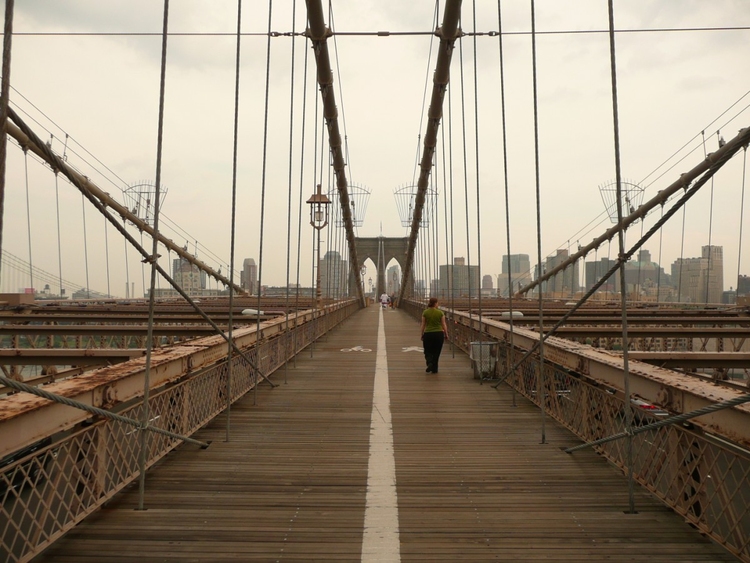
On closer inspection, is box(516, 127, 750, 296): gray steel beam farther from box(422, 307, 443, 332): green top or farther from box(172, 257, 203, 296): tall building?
Result: box(172, 257, 203, 296): tall building

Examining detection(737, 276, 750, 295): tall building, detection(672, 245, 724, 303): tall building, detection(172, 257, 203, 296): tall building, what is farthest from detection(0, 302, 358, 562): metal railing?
detection(172, 257, 203, 296): tall building

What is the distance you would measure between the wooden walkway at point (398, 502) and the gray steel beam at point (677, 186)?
1930 millimetres

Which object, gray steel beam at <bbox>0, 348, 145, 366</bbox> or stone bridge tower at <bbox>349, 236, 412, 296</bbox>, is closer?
gray steel beam at <bbox>0, 348, 145, 366</bbox>

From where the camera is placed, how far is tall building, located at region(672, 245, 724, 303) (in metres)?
24.2

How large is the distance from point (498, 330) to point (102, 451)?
7221mm

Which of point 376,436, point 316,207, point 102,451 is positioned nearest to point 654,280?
point 316,207

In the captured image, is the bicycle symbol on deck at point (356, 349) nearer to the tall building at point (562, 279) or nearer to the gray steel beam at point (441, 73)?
the gray steel beam at point (441, 73)

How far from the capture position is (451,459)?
542 cm

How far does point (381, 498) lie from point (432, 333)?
6599 mm

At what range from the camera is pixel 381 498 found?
4.36 metres

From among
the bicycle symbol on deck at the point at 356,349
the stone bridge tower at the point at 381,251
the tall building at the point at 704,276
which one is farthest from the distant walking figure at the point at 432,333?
the stone bridge tower at the point at 381,251

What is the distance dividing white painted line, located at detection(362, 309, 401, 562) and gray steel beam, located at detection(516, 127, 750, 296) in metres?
2.43

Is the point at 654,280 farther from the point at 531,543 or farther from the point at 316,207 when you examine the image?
the point at 531,543

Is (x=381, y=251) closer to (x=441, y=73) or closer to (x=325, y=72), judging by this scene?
(x=441, y=73)
